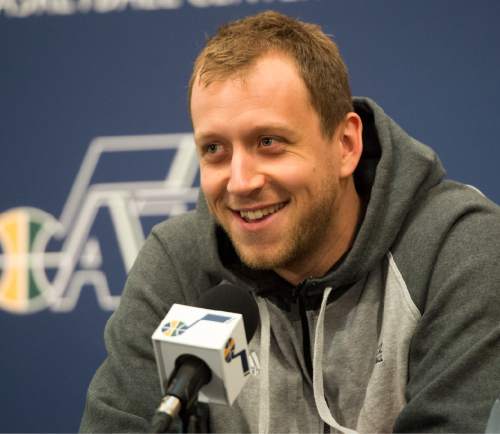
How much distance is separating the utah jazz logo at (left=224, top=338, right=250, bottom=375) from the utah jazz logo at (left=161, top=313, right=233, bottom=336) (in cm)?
3

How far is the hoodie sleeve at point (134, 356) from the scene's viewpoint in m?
1.31

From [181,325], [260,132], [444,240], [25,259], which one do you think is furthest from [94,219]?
[181,325]

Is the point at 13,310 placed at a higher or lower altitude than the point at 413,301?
lower

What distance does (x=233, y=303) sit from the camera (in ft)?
3.32

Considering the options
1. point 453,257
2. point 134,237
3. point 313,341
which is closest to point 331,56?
point 453,257

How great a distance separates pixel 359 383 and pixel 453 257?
0.31 m

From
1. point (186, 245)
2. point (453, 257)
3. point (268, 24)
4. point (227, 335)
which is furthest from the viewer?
point (186, 245)

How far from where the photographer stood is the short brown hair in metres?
1.25

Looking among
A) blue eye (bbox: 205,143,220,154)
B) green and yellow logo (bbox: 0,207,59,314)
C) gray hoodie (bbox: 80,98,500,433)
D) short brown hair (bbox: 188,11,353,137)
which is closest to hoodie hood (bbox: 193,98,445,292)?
gray hoodie (bbox: 80,98,500,433)

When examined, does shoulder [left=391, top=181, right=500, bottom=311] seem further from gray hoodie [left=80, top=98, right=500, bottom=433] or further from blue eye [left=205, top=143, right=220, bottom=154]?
blue eye [left=205, top=143, right=220, bottom=154]

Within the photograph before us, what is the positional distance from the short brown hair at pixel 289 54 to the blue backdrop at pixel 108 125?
855mm

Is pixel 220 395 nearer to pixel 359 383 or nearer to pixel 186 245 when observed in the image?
pixel 359 383

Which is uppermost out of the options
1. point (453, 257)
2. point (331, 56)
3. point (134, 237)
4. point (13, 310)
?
point (331, 56)

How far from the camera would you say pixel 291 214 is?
1.31 m
